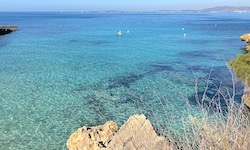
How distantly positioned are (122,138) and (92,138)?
1.94m

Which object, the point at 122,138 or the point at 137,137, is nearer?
the point at 137,137

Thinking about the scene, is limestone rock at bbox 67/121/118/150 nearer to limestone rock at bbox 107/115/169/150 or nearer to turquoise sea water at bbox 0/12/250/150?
limestone rock at bbox 107/115/169/150

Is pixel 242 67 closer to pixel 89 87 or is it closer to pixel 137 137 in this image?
pixel 89 87

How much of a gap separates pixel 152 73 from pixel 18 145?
43.4ft

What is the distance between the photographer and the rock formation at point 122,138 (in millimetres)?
6983

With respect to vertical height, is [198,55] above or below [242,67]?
below

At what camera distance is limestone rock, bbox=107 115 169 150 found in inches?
265

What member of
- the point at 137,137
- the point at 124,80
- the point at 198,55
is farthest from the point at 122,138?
the point at 198,55

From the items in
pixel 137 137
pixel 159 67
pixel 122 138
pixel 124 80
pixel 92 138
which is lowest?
pixel 159 67

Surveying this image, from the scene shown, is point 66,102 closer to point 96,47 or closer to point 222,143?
point 222,143

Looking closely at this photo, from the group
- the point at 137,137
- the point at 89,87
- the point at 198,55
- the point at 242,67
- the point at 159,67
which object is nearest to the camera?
the point at 137,137

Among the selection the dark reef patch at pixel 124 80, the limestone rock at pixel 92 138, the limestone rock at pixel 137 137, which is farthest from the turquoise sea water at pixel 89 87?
the limestone rock at pixel 92 138

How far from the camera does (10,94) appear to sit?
17.2 meters

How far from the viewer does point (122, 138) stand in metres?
8.38
